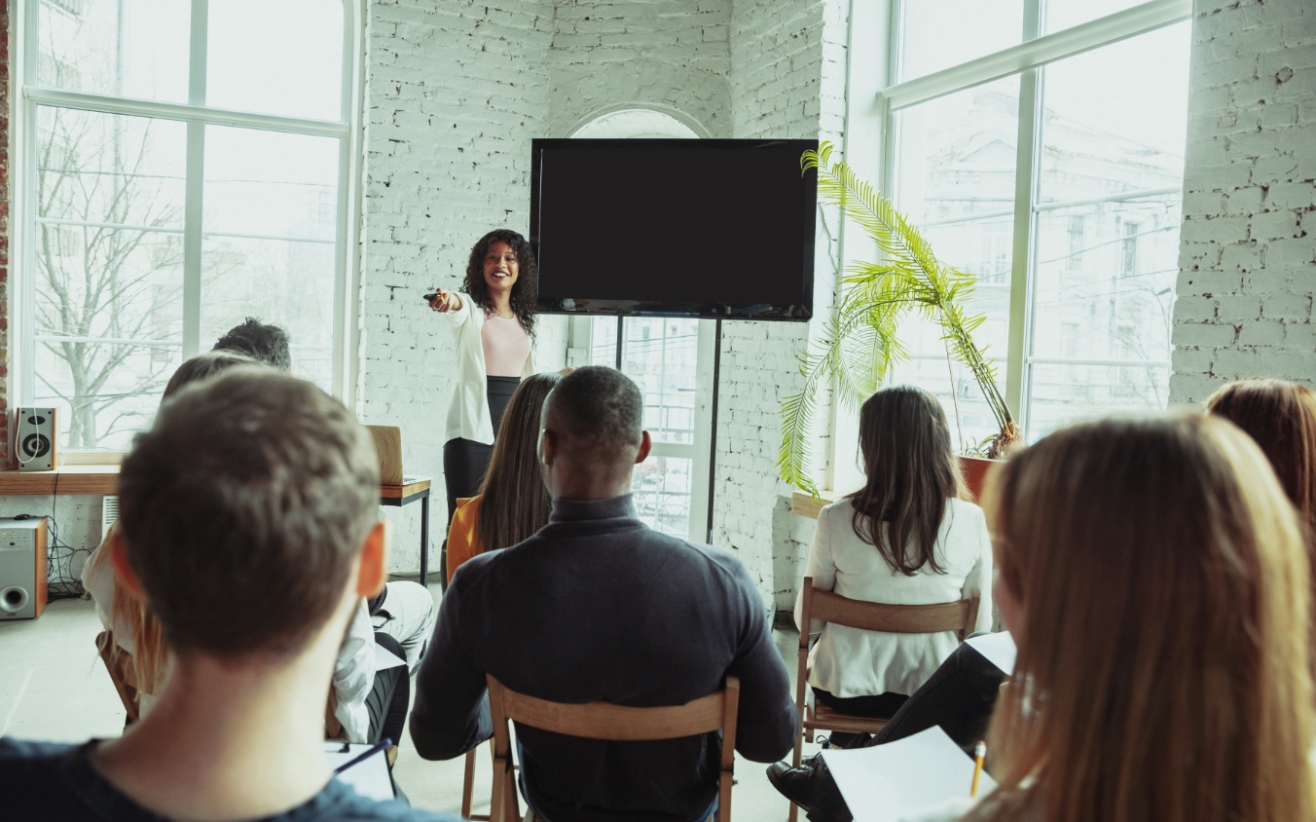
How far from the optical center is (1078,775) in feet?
2.17

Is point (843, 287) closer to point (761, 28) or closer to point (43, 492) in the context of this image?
point (761, 28)

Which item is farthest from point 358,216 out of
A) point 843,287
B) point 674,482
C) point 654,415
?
point 843,287

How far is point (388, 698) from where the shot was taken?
2057 mm

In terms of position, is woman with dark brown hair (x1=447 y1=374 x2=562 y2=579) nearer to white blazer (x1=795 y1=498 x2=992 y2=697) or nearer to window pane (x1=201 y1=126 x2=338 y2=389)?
white blazer (x1=795 y1=498 x2=992 y2=697)

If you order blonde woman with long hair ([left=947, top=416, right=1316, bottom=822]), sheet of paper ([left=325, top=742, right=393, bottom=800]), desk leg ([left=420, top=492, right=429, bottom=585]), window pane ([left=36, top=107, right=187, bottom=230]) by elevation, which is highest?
window pane ([left=36, top=107, right=187, bottom=230])

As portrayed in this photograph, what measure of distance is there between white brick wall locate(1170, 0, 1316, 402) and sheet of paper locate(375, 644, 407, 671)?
2.41 meters

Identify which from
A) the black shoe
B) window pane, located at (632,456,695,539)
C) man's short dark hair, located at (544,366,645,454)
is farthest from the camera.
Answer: window pane, located at (632,456,695,539)

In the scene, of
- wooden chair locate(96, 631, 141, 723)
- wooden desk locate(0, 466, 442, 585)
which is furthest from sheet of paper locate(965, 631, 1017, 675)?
wooden desk locate(0, 466, 442, 585)

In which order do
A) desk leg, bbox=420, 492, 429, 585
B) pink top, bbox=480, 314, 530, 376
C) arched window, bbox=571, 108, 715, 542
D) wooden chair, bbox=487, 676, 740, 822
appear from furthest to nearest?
1. arched window, bbox=571, 108, 715, 542
2. desk leg, bbox=420, 492, 429, 585
3. pink top, bbox=480, 314, 530, 376
4. wooden chair, bbox=487, 676, 740, 822

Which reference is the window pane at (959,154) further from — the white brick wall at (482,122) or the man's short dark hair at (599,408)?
the man's short dark hair at (599,408)

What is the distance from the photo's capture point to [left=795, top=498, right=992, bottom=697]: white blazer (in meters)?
2.22

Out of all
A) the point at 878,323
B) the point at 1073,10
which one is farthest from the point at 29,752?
the point at 1073,10

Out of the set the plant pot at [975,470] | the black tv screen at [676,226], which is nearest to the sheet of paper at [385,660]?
the black tv screen at [676,226]

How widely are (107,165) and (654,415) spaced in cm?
312
